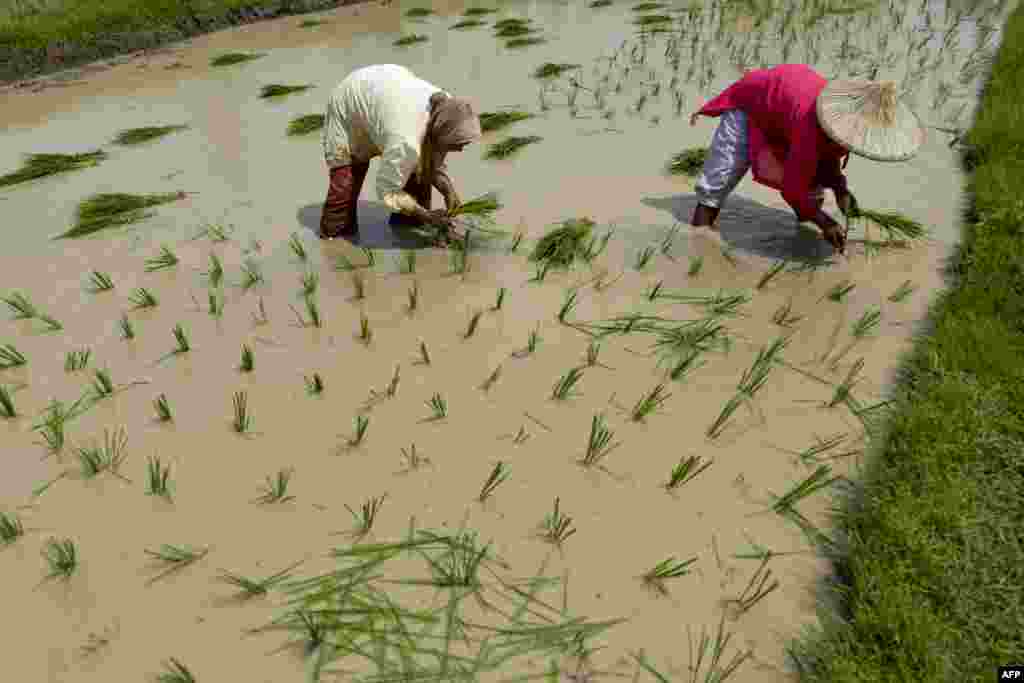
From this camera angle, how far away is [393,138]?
2771mm

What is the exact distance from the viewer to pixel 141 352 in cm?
248

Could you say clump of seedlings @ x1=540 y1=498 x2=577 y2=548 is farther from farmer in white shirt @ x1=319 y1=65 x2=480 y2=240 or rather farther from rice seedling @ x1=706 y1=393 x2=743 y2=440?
farmer in white shirt @ x1=319 y1=65 x2=480 y2=240

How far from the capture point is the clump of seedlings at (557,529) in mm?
1640

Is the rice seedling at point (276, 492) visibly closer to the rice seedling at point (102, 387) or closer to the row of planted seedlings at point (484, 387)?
the row of planted seedlings at point (484, 387)

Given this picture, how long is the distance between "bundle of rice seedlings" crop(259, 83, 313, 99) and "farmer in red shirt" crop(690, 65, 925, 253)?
354 centimetres

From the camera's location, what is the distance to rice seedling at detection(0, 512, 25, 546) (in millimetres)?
1717

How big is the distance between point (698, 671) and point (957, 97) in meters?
4.42

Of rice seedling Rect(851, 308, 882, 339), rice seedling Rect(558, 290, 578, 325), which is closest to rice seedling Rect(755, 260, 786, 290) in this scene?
rice seedling Rect(851, 308, 882, 339)

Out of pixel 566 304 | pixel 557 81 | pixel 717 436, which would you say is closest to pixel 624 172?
pixel 566 304

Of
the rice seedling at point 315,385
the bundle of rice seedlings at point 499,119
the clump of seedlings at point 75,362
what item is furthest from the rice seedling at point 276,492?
the bundle of rice seedlings at point 499,119

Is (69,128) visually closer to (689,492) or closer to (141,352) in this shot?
(141,352)

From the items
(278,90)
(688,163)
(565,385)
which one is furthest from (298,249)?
(278,90)

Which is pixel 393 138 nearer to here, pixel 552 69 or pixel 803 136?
pixel 803 136

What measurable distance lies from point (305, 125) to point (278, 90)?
3.30 feet
